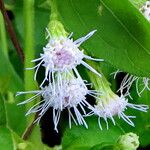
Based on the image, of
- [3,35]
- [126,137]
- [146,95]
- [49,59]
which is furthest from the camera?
[3,35]

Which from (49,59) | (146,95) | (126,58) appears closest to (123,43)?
(126,58)

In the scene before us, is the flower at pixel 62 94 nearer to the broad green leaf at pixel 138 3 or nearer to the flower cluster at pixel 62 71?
the flower cluster at pixel 62 71

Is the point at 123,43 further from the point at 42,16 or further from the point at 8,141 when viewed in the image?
the point at 42,16

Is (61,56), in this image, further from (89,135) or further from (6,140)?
(89,135)

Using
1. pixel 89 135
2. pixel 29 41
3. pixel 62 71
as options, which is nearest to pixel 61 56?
pixel 62 71

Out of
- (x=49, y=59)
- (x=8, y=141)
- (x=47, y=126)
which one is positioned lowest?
(x=47, y=126)

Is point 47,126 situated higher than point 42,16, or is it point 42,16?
point 42,16

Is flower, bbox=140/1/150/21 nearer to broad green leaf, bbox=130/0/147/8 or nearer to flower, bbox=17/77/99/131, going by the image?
broad green leaf, bbox=130/0/147/8
